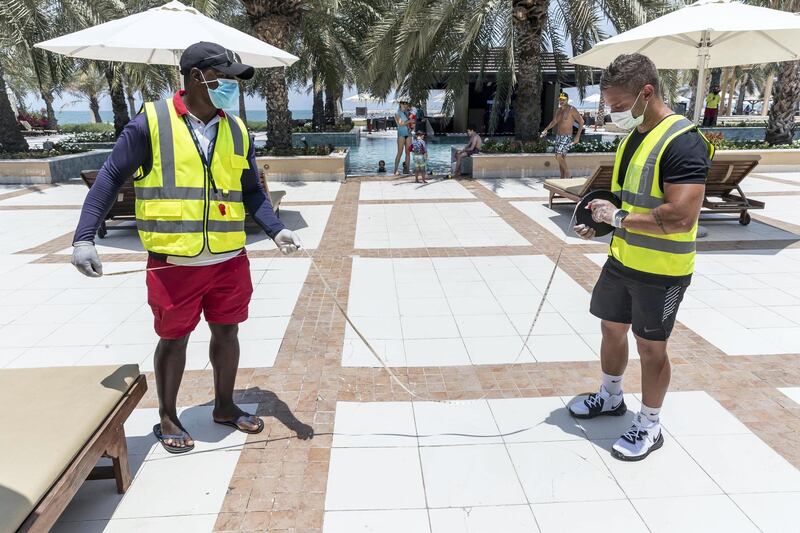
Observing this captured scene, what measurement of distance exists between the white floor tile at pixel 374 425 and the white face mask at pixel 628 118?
200 centimetres

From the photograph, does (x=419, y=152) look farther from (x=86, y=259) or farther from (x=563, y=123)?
(x=86, y=259)

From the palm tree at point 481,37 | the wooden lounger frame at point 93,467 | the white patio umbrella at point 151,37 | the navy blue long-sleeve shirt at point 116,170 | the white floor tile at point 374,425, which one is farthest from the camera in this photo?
the palm tree at point 481,37

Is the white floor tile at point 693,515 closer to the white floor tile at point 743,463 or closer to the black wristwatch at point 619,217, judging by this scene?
the white floor tile at point 743,463

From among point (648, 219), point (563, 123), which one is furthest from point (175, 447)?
point (563, 123)

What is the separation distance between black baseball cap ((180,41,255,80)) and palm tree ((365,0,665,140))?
9.69m

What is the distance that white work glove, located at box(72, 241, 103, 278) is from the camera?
2.38 m

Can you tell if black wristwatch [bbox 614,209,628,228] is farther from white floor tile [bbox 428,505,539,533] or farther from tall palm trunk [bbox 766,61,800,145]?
tall palm trunk [bbox 766,61,800,145]

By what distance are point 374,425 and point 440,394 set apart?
1.78ft

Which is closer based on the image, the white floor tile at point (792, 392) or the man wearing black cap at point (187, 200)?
the man wearing black cap at point (187, 200)

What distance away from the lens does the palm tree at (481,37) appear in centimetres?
1180

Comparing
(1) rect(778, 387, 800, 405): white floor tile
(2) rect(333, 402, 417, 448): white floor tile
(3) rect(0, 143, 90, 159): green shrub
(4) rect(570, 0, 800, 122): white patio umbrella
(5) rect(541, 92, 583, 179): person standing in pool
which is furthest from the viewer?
(3) rect(0, 143, 90, 159): green shrub

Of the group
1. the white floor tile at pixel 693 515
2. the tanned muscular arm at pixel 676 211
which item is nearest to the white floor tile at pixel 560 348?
the white floor tile at pixel 693 515

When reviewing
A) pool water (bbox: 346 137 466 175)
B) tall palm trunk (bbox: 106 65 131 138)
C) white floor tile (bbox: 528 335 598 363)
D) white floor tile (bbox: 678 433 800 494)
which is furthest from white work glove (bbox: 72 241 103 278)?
tall palm trunk (bbox: 106 65 131 138)

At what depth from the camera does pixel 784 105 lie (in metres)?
14.0
